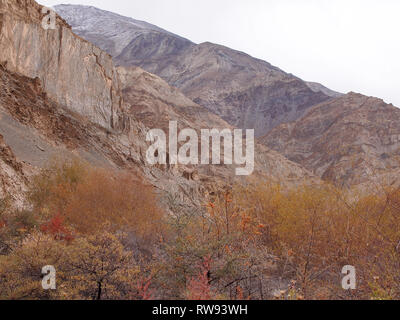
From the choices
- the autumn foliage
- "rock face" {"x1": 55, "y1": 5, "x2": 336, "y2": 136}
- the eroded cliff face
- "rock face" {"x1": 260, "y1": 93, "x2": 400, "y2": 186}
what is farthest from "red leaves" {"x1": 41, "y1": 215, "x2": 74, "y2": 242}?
"rock face" {"x1": 55, "y1": 5, "x2": 336, "y2": 136}

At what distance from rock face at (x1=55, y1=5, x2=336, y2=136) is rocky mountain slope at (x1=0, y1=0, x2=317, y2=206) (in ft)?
197

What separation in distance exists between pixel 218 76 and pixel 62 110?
84158 millimetres

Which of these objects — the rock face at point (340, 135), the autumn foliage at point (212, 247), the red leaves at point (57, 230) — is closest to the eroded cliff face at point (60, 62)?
the autumn foliage at point (212, 247)

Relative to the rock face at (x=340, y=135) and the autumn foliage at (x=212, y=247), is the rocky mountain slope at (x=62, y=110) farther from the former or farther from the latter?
the rock face at (x=340, y=135)

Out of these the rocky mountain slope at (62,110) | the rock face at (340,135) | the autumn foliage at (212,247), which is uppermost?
the rock face at (340,135)

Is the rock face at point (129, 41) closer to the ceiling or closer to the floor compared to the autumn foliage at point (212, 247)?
closer to the ceiling

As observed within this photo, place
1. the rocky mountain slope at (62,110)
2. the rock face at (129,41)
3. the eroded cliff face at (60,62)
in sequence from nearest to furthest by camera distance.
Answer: the rocky mountain slope at (62,110), the eroded cliff face at (60,62), the rock face at (129,41)

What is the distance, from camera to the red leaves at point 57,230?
27.0 feet

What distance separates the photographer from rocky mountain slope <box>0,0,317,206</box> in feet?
63.0

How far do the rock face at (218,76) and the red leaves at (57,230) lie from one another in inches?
3061

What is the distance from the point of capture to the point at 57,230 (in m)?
8.64

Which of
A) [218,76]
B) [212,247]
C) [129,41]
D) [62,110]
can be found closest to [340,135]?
[62,110]

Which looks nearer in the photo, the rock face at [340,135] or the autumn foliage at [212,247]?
the autumn foliage at [212,247]

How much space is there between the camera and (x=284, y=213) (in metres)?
8.58
